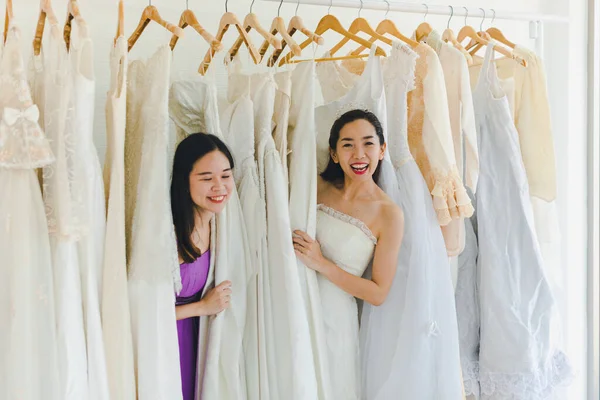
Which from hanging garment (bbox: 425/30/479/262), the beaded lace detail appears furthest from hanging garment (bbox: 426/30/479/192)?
the beaded lace detail

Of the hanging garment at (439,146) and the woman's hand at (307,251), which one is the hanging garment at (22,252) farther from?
the hanging garment at (439,146)

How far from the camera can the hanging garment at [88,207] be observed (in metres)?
1.19

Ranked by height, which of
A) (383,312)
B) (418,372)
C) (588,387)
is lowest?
(588,387)

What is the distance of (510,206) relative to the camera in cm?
161

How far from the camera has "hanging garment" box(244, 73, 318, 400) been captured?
4.48 feet

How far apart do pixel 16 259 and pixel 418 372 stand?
862 millimetres

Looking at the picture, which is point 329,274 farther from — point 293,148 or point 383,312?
point 293,148

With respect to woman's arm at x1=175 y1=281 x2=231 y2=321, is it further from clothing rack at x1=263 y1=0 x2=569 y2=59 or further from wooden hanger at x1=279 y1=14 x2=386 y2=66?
clothing rack at x1=263 y1=0 x2=569 y2=59

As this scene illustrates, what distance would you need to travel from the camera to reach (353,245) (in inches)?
59.4

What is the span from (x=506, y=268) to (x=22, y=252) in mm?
1083

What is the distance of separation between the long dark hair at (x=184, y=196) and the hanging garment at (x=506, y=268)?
674 millimetres

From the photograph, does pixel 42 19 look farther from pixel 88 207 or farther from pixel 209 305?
pixel 209 305

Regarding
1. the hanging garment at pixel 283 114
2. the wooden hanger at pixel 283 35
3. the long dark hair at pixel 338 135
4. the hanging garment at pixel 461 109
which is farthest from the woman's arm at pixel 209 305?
the hanging garment at pixel 461 109

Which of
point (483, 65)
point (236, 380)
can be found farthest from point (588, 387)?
point (236, 380)
